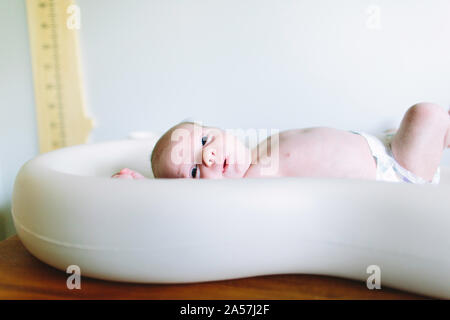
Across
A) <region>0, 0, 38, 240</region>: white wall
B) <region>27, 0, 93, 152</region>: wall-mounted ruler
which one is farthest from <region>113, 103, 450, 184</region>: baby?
<region>0, 0, 38, 240</region>: white wall

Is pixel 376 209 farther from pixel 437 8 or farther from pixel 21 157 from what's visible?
pixel 21 157

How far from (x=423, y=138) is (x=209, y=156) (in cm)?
44

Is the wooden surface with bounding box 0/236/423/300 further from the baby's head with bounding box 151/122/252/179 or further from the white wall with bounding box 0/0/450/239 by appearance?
the white wall with bounding box 0/0/450/239

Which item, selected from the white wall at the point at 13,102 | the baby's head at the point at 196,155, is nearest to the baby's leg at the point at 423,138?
the baby's head at the point at 196,155

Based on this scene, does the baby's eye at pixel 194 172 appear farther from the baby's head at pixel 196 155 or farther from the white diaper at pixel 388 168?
the white diaper at pixel 388 168

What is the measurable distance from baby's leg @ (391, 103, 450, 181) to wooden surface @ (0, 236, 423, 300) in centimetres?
35

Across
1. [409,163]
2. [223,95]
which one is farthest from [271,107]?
[409,163]

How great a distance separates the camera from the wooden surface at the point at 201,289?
495 millimetres

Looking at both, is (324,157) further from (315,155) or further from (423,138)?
(423,138)

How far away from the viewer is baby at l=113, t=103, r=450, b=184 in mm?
712

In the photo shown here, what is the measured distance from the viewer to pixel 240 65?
1.03 m

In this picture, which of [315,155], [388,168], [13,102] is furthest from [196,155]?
[13,102]

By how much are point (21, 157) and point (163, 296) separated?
0.93 m

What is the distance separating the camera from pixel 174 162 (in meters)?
0.70
